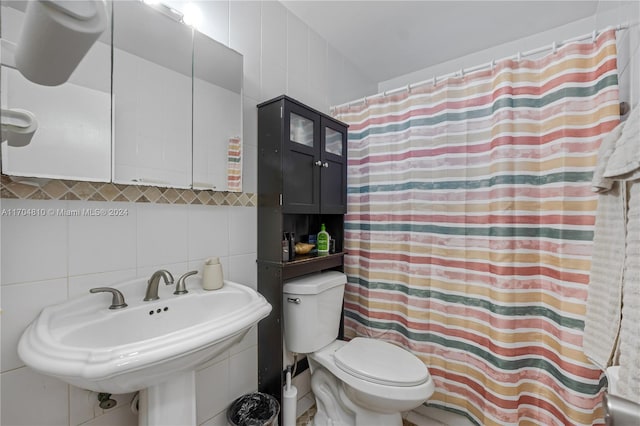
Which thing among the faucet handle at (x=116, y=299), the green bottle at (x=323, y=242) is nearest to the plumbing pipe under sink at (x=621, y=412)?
the faucet handle at (x=116, y=299)

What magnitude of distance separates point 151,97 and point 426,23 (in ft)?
5.40

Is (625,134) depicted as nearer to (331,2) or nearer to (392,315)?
(392,315)

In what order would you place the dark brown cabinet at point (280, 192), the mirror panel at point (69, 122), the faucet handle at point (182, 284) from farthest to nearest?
the dark brown cabinet at point (280, 192) < the faucet handle at point (182, 284) < the mirror panel at point (69, 122)

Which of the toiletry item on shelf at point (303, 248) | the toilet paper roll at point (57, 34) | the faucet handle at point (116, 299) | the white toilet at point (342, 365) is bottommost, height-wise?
the white toilet at point (342, 365)

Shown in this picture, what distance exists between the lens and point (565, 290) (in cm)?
117

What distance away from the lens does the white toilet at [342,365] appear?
1.21 m

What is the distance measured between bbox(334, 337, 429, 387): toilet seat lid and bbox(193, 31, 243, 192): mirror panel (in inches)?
38.8

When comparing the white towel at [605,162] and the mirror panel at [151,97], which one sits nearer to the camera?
the white towel at [605,162]

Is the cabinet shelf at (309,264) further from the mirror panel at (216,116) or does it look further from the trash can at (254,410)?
the trash can at (254,410)

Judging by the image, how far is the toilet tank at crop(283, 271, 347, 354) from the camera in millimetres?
1413

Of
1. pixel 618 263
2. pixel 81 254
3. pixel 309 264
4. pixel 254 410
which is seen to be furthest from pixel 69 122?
pixel 618 263

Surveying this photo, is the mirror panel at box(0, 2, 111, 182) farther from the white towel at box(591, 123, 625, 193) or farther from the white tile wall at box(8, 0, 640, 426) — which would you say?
the white towel at box(591, 123, 625, 193)

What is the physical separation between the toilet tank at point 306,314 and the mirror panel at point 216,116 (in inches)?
23.1

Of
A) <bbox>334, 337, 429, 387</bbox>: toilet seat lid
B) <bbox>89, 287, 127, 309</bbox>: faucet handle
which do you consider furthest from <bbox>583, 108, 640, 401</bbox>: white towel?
<bbox>89, 287, 127, 309</bbox>: faucet handle
